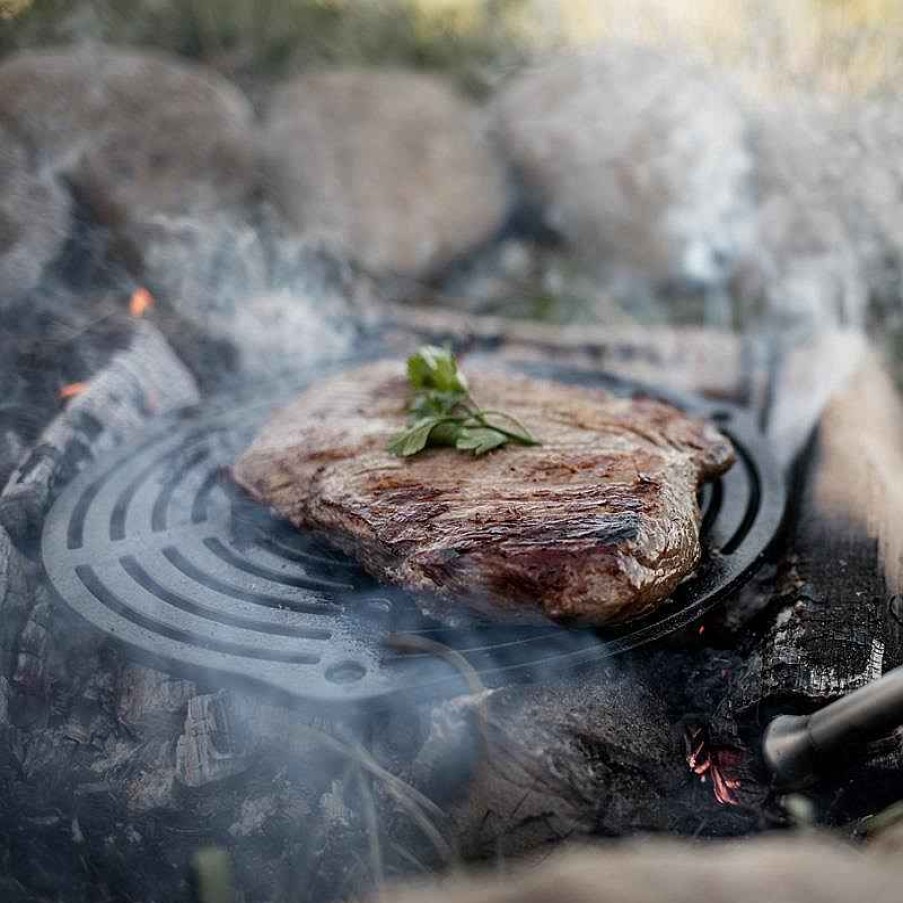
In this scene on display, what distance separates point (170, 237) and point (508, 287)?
260cm

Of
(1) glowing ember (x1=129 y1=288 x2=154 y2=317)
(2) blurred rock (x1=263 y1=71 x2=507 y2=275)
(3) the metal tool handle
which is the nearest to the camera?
(3) the metal tool handle

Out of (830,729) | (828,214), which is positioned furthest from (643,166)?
(830,729)

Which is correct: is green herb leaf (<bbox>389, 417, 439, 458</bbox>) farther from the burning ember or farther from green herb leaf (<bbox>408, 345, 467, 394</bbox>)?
the burning ember

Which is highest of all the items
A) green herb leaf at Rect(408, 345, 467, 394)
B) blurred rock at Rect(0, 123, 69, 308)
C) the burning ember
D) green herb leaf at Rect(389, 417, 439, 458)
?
blurred rock at Rect(0, 123, 69, 308)

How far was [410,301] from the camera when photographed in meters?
5.67

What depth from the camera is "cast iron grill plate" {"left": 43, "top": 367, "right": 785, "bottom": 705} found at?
6.67ft

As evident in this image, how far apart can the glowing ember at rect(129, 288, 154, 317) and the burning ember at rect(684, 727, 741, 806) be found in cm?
318

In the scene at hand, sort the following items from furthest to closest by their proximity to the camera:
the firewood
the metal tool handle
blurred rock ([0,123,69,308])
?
1. blurred rock ([0,123,69,308])
2. the firewood
3. the metal tool handle

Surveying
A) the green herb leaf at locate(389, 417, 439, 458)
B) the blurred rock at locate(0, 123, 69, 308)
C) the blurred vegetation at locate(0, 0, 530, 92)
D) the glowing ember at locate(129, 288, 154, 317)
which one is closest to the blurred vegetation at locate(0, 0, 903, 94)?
Result: the blurred vegetation at locate(0, 0, 530, 92)

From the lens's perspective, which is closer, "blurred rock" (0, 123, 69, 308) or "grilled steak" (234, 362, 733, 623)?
"grilled steak" (234, 362, 733, 623)

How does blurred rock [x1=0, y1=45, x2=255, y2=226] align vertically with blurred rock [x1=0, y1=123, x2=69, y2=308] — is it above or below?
above

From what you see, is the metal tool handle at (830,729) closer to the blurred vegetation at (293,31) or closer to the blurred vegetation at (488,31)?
the blurred vegetation at (293,31)

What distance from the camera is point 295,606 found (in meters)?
2.31

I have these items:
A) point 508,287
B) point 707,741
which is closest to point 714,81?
point 508,287
